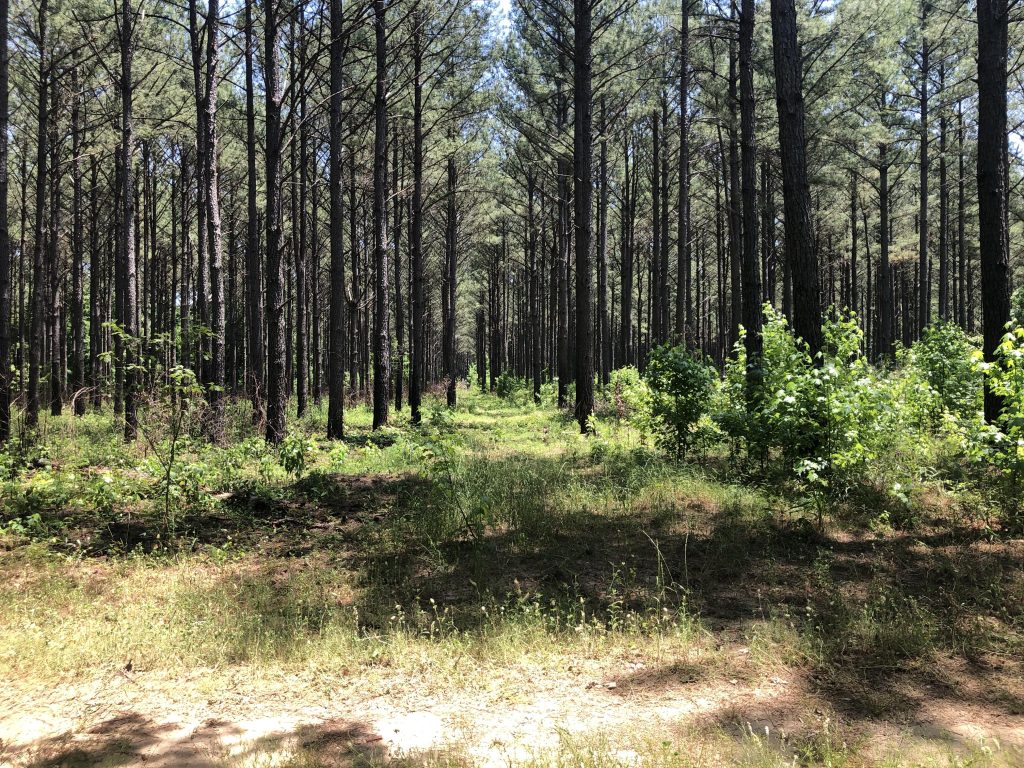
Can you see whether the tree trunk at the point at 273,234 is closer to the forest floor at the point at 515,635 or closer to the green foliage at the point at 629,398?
the forest floor at the point at 515,635

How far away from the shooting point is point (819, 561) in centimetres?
506

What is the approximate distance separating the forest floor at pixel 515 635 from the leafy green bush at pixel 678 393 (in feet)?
6.91

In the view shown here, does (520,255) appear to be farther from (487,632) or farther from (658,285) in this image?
(487,632)

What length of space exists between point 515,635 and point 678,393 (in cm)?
597

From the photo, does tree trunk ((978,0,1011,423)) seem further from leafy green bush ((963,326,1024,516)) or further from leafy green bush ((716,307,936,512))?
leafy green bush ((963,326,1024,516))

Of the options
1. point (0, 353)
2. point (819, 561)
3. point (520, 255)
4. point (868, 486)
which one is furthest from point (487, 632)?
point (520, 255)

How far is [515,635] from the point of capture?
3979 millimetres

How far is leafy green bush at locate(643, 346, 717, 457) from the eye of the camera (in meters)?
8.95

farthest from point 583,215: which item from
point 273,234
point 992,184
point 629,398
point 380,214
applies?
point 992,184

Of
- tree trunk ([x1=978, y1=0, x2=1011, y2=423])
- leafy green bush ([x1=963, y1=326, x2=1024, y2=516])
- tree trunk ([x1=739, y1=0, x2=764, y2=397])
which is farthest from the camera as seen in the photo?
tree trunk ([x1=739, y1=0, x2=764, y2=397])

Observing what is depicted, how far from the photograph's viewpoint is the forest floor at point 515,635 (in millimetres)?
2842

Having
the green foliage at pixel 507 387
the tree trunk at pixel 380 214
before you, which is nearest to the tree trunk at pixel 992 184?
the tree trunk at pixel 380 214

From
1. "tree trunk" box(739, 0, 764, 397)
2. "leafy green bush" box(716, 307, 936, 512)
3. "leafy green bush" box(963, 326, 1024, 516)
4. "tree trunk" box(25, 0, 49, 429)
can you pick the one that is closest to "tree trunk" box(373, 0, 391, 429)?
"tree trunk" box(25, 0, 49, 429)

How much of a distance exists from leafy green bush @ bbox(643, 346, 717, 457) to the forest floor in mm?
2107
